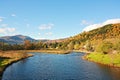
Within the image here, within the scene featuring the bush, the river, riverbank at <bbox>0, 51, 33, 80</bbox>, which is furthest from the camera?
Result: the bush

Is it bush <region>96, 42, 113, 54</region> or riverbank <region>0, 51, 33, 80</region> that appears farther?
bush <region>96, 42, 113, 54</region>

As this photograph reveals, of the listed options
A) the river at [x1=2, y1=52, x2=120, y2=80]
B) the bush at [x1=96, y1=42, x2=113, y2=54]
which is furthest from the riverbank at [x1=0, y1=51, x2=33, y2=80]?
the bush at [x1=96, y1=42, x2=113, y2=54]

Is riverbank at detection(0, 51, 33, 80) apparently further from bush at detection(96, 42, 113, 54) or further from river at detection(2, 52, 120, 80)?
bush at detection(96, 42, 113, 54)

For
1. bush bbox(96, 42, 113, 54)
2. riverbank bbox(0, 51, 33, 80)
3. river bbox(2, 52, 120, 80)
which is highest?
bush bbox(96, 42, 113, 54)

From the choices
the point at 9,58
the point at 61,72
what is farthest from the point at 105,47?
the point at 61,72

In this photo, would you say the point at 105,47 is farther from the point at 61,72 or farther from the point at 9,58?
the point at 61,72

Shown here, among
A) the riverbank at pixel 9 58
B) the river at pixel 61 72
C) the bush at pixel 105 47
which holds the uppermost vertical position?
the bush at pixel 105 47

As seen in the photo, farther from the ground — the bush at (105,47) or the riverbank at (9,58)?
the bush at (105,47)

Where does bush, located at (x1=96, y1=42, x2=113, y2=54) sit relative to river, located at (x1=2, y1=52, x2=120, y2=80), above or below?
above

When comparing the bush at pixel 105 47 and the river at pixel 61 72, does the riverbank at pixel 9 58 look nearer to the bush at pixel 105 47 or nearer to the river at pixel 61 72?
the river at pixel 61 72

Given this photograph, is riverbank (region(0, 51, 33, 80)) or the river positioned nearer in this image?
the river

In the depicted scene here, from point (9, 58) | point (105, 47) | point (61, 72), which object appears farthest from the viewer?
point (105, 47)

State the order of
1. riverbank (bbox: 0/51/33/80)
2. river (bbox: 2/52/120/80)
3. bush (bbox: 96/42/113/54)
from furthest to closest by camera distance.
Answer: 1. bush (bbox: 96/42/113/54)
2. riverbank (bbox: 0/51/33/80)
3. river (bbox: 2/52/120/80)

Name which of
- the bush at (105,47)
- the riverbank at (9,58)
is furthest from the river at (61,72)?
the bush at (105,47)
